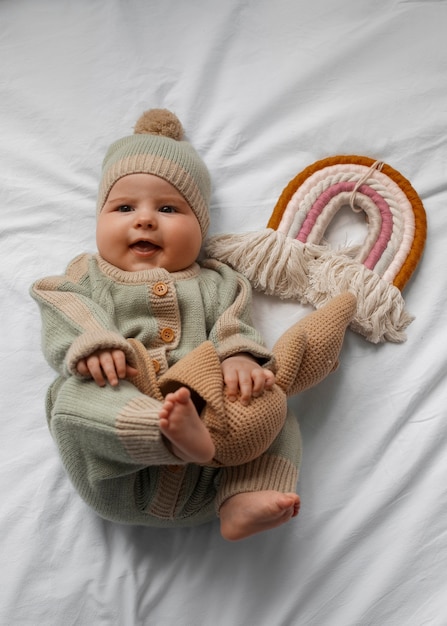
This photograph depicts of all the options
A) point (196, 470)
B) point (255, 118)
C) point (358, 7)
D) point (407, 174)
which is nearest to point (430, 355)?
point (407, 174)

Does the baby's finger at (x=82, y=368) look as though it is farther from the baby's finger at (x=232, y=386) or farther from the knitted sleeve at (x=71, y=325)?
the baby's finger at (x=232, y=386)

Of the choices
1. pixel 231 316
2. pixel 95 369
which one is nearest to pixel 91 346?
pixel 95 369

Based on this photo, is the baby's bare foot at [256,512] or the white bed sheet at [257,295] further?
the white bed sheet at [257,295]

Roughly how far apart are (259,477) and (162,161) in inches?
22.5

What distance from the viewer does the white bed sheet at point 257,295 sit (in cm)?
103

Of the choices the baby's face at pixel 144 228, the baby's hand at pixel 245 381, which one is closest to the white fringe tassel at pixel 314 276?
the baby's face at pixel 144 228

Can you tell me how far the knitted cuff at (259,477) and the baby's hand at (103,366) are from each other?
9.2 inches

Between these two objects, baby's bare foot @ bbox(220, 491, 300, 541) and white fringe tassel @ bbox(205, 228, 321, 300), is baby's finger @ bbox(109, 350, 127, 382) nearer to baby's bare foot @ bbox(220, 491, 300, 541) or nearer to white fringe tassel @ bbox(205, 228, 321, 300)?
baby's bare foot @ bbox(220, 491, 300, 541)

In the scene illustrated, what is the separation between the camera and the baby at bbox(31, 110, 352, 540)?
83 centimetres

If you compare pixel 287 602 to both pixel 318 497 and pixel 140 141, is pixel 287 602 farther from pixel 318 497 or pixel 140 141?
pixel 140 141

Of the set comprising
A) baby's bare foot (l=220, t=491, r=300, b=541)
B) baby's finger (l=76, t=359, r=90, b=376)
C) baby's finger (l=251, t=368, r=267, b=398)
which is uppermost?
baby's finger (l=251, t=368, r=267, b=398)

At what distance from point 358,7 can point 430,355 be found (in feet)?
2.47

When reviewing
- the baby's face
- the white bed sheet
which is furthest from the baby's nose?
the white bed sheet

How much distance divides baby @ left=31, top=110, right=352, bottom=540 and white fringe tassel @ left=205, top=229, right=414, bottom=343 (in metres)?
0.04
